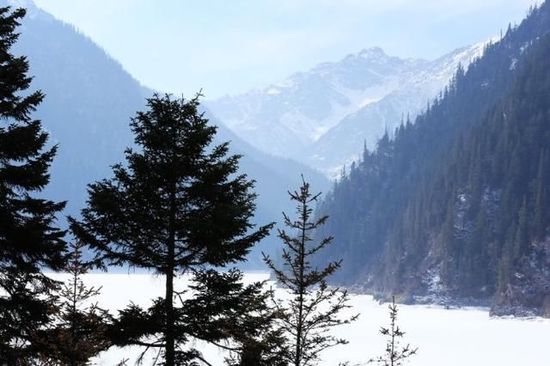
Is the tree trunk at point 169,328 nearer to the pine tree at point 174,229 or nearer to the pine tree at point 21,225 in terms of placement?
the pine tree at point 174,229

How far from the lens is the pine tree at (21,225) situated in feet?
50.5

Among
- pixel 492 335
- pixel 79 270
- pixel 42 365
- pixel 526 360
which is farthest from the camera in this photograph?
pixel 492 335

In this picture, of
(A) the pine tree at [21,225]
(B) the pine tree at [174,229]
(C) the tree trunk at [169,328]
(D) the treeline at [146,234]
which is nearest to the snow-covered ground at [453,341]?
(D) the treeline at [146,234]

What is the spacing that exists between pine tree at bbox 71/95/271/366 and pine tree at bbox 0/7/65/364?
155cm

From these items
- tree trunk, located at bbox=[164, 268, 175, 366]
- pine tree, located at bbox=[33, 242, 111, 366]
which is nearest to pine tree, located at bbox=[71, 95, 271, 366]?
tree trunk, located at bbox=[164, 268, 175, 366]

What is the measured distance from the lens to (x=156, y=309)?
1739 centimetres

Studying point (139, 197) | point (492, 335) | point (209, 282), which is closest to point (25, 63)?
point (139, 197)

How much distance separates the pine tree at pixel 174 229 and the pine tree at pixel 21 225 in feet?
5.07

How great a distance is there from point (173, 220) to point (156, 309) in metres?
2.14

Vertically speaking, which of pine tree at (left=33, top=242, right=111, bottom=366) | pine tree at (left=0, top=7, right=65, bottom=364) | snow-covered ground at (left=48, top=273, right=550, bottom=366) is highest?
snow-covered ground at (left=48, top=273, right=550, bottom=366)

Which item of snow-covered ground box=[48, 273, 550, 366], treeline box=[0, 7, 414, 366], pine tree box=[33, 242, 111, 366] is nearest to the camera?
pine tree box=[33, 242, 111, 366]

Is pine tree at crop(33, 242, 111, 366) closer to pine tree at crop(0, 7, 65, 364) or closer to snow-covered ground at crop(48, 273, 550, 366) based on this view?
pine tree at crop(0, 7, 65, 364)

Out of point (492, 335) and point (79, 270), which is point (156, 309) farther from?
point (492, 335)

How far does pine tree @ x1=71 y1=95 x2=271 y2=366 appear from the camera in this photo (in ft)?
57.2
